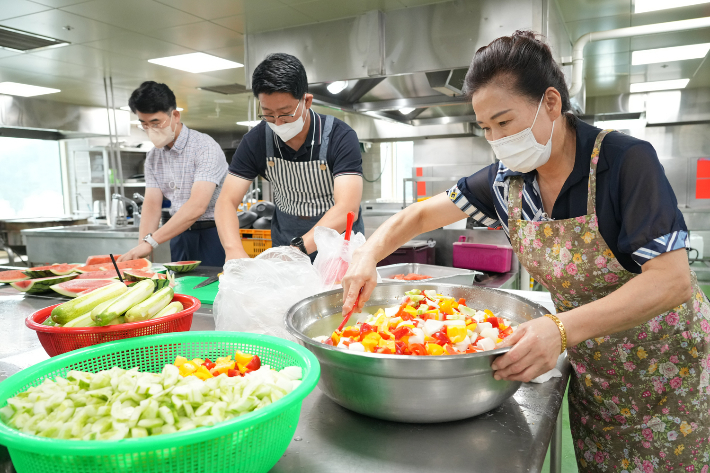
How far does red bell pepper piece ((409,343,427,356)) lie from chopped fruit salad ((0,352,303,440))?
0.89 ft

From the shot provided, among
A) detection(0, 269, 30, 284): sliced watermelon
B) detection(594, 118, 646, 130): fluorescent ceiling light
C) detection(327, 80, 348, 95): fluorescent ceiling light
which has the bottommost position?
detection(0, 269, 30, 284): sliced watermelon

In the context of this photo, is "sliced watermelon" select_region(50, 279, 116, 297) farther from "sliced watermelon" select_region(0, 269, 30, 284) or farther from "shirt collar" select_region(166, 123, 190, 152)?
"shirt collar" select_region(166, 123, 190, 152)

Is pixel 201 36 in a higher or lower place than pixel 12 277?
higher

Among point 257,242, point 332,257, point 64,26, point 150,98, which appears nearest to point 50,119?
point 64,26

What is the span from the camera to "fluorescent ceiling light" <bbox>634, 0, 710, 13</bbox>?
13.9 feet

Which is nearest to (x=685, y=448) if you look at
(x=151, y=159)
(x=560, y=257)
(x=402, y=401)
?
(x=560, y=257)

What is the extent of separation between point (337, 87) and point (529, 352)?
375cm

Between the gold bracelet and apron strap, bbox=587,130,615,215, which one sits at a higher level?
apron strap, bbox=587,130,615,215

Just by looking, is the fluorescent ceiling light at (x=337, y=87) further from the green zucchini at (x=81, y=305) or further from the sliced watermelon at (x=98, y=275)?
the green zucchini at (x=81, y=305)

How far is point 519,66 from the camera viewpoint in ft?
4.06

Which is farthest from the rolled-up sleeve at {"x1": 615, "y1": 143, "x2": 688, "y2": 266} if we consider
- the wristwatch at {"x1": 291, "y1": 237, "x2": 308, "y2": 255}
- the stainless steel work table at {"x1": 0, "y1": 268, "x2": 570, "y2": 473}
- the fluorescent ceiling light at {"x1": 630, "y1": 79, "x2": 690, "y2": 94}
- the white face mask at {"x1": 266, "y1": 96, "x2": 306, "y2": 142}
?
the fluorescent ceiling light at {"x1": 630, "y1": 79, "x2": 690, "y2": 94}

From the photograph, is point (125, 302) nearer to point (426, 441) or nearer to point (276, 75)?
point (426, 441)

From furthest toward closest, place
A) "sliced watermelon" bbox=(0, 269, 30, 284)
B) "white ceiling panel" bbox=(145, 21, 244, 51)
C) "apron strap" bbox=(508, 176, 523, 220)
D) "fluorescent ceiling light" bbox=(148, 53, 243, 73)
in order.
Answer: "fluorescent ceiling light" bbox=(148, 53, 243, 73)
"white ceiling panel" bbox=(145, 21, 244, 51)
"sliced watermelon" bbox=(0, 269, 30, 284)
"apron strap" bbox=(508, 176, 523, 220)

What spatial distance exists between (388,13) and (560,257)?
11.4ft
